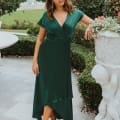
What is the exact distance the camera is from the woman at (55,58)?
4578 mm

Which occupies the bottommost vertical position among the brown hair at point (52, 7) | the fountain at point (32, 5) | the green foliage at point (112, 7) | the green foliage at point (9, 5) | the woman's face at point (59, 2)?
the fountain at point (32, 5)

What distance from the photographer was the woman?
4578mm

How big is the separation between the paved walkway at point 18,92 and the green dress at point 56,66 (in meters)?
0.97

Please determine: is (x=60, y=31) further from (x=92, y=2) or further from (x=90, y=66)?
(x=92, y=2)

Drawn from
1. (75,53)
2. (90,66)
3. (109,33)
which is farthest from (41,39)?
(75,53)

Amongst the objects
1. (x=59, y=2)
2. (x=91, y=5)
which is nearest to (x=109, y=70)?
(x=59, y=2)

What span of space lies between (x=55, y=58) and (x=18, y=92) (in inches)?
101

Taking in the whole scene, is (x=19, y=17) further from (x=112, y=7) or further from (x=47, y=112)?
(x=47, y=112)

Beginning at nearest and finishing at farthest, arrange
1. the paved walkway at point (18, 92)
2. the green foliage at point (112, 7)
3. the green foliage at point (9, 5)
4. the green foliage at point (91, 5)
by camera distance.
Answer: the paved walkway at point (18, 92) → the green foliage at point (112, 7) → the green foliage at point (91, 5) → the green foliage at point (9, 5)

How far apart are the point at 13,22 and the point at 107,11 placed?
24.4 feet

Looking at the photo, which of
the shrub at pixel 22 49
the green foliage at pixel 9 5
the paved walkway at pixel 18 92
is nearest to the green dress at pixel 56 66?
the paved walkway at pixel 18 92

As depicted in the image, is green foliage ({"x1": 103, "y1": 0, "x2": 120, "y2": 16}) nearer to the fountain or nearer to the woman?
the woman

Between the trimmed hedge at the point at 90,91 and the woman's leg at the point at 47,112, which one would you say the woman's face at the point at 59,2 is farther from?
the trimmed hedge at the point at 90,91

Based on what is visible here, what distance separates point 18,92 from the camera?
23.4ft
